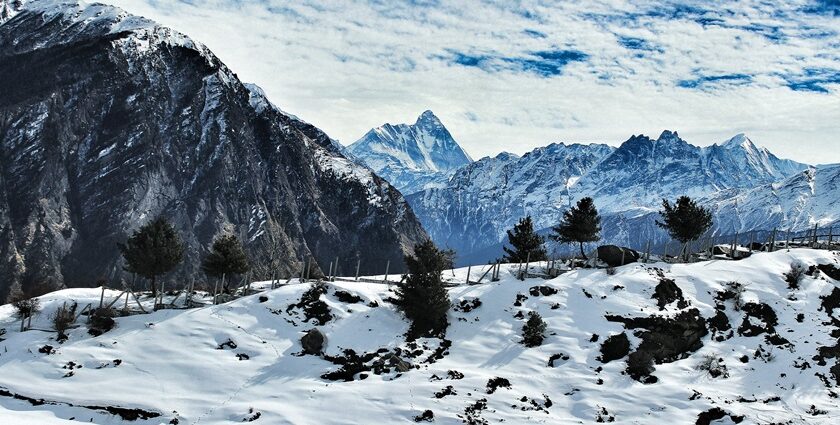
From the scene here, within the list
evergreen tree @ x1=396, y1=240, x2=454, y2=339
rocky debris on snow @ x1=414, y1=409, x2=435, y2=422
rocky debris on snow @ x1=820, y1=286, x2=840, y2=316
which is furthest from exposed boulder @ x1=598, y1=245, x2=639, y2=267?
rocky debris on snow @ x1=414, y1=409, x2=435, y2=422

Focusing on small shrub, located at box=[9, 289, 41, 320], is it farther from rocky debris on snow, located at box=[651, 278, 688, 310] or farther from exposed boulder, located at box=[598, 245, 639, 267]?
exposed boulder, located at box=[598, 245, 639, 267]

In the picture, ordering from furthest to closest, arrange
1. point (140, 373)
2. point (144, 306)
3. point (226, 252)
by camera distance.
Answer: point (226, 252) → point (144, 306) → point (140, 373)

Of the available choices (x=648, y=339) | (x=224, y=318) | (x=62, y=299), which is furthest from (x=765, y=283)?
(x=62, y=299)

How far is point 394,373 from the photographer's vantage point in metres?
44.4

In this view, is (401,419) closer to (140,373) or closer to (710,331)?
(140,373)

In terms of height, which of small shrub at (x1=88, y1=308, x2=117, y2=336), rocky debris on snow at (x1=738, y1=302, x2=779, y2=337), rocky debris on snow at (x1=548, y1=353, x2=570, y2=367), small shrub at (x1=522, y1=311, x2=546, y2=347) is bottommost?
small shrub at (x1=88, y1=308, x2=117, y2=336)

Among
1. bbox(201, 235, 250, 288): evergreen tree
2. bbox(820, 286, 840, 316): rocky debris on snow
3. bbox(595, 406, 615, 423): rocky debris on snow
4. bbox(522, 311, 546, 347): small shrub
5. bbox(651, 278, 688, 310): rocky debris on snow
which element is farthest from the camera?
bbox(201, 235, 250, 288): evergreen tree

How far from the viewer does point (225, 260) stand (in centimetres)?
6594

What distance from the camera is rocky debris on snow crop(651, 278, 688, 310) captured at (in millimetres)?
54372

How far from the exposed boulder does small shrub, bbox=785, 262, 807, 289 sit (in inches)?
534

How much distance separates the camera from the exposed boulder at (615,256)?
218 ft

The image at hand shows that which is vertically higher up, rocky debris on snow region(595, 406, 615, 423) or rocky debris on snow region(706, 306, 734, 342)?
rocky debris on snow region(706, 306, 734, 342)

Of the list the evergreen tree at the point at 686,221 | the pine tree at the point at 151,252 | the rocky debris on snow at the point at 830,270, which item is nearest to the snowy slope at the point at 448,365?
A: the rocky debris on snow at the point at 830,270

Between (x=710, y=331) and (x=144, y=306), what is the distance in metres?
45.4
